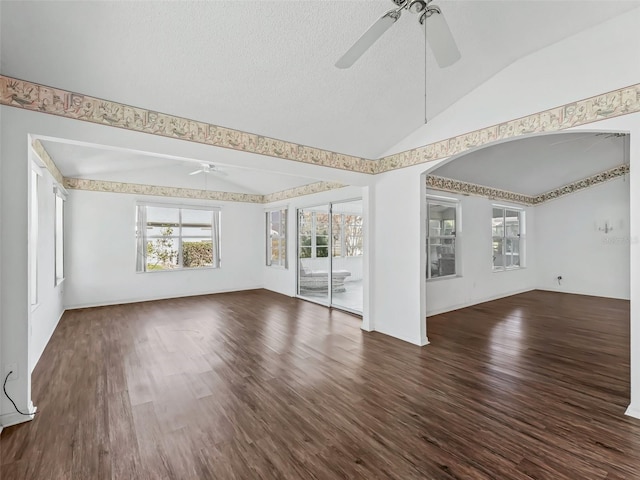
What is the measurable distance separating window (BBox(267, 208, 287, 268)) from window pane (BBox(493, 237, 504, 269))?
5221 millimetres

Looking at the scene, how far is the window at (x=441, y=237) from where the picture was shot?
5664 millimetres

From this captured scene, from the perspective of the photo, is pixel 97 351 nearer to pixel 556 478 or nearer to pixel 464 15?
pixel 556 478

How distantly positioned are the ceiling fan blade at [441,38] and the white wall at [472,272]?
381 cm

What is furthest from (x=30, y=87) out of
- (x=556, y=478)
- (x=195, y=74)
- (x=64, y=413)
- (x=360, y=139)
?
(x=556, y=478)

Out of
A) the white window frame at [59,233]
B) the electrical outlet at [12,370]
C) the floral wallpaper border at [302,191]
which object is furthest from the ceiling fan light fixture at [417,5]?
the white window frame at [59,233]

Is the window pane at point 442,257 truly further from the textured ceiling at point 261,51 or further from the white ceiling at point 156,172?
the textured ceiling at point 261,51

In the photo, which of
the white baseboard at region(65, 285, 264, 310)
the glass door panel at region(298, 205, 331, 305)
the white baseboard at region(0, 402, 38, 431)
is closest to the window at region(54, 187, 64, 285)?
the white baseboard at region(65, 285, 264, 310)

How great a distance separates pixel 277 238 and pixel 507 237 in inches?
238

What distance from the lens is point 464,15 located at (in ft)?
7.93

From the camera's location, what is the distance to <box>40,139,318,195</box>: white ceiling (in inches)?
171

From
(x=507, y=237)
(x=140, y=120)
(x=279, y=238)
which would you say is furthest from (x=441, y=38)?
(x=507, y=237)

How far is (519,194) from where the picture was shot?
7.57 metres

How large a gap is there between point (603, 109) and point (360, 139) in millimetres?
2431

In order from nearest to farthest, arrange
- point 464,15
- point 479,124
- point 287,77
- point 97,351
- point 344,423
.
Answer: point 344,423 < point 464,15 < point 287,77 < point 479,124 < point 97,351
